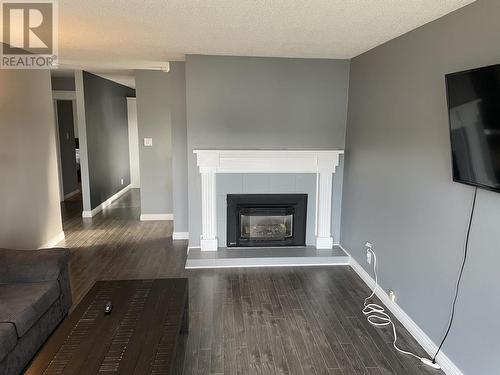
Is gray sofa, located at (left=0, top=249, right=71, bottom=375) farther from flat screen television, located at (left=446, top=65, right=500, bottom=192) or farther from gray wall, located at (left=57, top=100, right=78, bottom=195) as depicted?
gray wall, located at (left=57, top=100, right=78, bottom=195)

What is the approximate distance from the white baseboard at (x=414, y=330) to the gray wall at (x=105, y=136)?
478 centimetres

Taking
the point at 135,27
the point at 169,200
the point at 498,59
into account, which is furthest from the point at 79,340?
the point at 169,200

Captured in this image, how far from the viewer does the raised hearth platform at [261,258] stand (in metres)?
4.08

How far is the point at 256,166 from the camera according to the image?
A: 4215 millimetres

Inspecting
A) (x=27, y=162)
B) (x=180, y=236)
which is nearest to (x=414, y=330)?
(x=180, y=236)

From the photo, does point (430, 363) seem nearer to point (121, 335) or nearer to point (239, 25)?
point (121, 335)

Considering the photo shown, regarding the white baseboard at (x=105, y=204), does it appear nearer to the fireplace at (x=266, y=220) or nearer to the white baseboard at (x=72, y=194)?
the white baseboard at (x=72, y=194)

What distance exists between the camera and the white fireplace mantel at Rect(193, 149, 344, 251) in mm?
4145

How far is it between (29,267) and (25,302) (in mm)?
391

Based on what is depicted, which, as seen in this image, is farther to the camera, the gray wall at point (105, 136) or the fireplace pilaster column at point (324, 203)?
the gray wall at point (105, 136)

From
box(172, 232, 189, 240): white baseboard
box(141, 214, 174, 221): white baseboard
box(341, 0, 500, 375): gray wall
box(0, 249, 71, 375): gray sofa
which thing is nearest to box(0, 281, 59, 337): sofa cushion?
box(0, 249, 71, 375): gray sofa

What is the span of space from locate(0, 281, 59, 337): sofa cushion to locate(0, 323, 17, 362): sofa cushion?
4 cm

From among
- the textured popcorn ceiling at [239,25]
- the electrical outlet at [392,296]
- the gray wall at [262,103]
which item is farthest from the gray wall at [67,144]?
the electrical outlet at [392,296]

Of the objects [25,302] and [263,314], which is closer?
[25,302]
